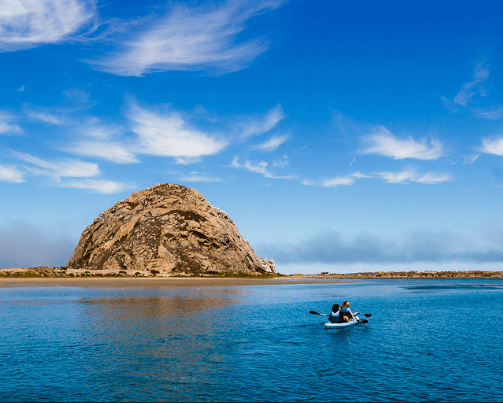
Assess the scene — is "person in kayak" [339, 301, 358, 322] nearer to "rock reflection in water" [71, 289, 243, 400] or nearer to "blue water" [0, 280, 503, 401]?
"blue water" [0, 280, 503, 401]

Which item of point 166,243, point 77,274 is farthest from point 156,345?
point 166,243

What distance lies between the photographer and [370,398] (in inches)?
790

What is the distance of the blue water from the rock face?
413 ft

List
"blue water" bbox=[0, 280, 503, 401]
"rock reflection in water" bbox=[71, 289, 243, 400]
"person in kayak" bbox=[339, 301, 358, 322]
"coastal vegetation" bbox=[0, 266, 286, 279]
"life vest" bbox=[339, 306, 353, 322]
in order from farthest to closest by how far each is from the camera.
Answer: "coastal vegetation" bbox=[0, 266, 286, 279] < "life vest" bbox=[339, 306, 353, 322] < "person in kayak" bbox=[339, 301, 358, 322] < "rock reflection in water" bbox=[71, 289, 243, 400] < "blue water" bbox=[0, 280, 503, 401]

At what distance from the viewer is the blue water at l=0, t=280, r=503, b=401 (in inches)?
818

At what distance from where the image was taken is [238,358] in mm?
28109

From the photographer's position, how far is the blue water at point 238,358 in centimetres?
2077

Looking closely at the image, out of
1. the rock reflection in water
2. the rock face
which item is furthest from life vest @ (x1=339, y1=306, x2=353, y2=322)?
the rock face

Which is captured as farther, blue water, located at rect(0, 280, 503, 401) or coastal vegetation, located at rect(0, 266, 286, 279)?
coastal vegetation, located at rect(0, 266, 286, 279)

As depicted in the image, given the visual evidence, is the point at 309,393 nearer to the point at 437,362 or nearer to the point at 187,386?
the point at 187,386

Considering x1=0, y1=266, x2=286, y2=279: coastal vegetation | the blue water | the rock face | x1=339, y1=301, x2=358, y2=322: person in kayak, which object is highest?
the rock face

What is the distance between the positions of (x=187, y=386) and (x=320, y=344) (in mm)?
16166

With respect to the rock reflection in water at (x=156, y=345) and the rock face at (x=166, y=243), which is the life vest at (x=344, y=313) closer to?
the rock reflection in water at (x=156, y=345)

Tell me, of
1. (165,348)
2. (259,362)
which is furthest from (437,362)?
(165,348)
